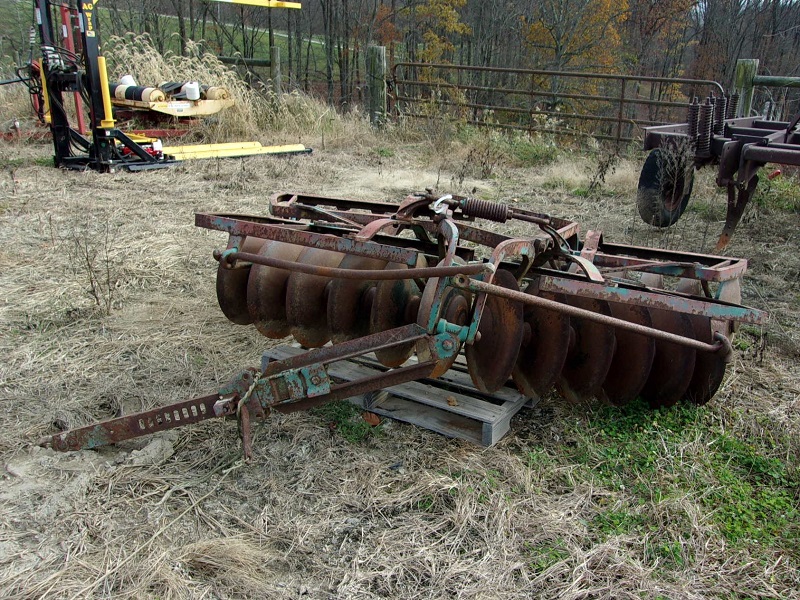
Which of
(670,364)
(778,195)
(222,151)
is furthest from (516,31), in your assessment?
(670,364)

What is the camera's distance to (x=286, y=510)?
2418 millimetres

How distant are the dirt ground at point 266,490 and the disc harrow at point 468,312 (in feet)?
0.82

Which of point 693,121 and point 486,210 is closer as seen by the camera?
point 486,210

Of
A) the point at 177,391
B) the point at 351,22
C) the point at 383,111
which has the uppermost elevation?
the point at 351,22

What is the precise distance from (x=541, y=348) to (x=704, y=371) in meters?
0.76

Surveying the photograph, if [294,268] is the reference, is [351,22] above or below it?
above

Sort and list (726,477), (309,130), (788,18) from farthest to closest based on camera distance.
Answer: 1. (788,18)
2. (309,130)
3. (726,477)

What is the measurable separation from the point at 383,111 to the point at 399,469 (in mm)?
9571

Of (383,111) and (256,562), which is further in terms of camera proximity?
(383,111)

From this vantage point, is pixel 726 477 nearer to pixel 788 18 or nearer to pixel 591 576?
pixel 591 576

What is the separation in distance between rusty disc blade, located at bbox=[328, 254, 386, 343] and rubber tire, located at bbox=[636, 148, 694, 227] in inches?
145

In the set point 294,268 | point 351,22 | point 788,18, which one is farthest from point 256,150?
point 788,18

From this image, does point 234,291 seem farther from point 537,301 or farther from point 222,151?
point 222,151

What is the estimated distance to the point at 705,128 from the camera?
558 cm
